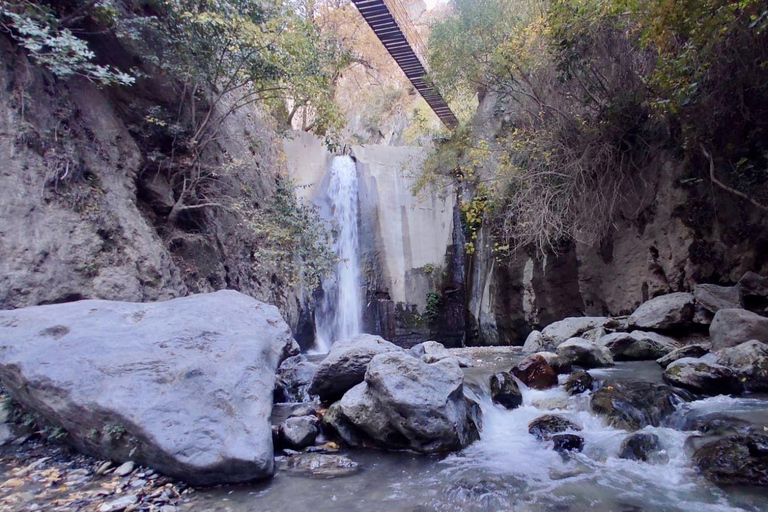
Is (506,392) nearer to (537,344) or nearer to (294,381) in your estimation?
(294,381)

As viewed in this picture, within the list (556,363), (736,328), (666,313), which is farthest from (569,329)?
(736,328)

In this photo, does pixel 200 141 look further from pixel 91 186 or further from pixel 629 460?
pixel 629 460

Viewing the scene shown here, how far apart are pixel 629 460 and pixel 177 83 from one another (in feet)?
25.7

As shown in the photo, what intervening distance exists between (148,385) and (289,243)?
4176 millimetres

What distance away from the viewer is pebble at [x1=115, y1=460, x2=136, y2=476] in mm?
3193

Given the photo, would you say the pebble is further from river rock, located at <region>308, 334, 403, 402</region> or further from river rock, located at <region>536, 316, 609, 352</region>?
river rock, located at <region>536, 316, 609, 352</region>

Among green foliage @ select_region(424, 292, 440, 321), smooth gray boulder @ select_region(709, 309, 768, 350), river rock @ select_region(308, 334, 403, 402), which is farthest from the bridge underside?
smooth gray boulder @ select_region(709, 309, 768, 350)

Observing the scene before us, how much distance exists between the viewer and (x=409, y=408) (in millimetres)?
3961

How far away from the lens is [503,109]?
37.4 ft

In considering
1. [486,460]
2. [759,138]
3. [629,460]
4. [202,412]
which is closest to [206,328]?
[202,412]

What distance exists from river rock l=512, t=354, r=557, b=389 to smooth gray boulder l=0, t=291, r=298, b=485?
10.7 feet

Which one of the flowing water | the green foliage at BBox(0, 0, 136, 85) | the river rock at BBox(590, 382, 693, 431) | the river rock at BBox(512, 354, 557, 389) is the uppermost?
the green foliage at BBox(0, 0, 136, 85)

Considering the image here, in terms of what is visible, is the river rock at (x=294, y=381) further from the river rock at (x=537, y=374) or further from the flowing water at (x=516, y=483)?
the river rock at (x=537, y=374)

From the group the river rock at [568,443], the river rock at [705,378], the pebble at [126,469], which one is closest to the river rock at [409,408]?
the river rock at [568,443]
